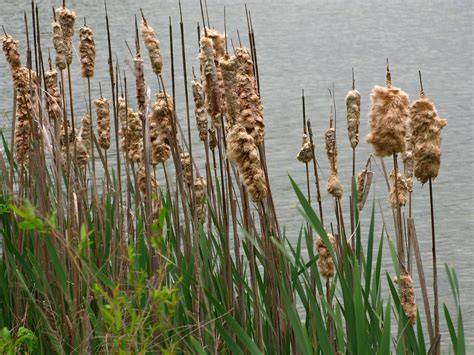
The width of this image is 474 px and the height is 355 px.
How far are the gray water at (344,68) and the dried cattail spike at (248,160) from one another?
93 centimetres

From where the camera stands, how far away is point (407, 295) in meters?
2.03

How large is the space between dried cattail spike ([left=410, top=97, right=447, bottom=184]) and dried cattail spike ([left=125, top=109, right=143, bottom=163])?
115 cm

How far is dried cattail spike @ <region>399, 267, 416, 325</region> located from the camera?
6.60ft

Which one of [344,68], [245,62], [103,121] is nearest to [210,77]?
[245,62]

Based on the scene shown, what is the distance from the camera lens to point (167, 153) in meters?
2.48

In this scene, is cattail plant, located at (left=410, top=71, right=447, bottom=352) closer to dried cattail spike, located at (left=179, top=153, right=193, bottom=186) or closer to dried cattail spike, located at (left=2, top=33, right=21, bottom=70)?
dried cattail spike, located at (left=179, top=153, right=193, bottom=186)

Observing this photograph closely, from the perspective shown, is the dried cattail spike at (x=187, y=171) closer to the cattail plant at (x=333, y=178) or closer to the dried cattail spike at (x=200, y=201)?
the dried cattail spike at (x=200, y=201)

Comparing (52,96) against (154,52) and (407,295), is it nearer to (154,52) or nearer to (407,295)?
(154,52)

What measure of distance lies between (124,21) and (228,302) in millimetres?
16796

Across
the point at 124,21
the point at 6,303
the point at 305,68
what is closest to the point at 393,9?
the point at 124,21

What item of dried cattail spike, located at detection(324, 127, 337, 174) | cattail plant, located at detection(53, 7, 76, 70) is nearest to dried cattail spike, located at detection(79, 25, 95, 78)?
cattail plant, located at detection(53, 7, 76, 70)

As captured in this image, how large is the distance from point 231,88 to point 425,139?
41 centimetres

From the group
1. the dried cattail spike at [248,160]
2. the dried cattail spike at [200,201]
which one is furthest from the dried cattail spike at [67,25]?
the dried cattail spike at [248,160]

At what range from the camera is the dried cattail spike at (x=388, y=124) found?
1.85 meters
